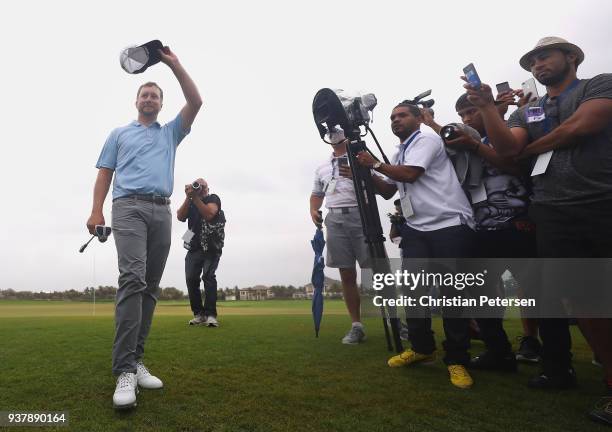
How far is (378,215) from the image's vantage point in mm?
3691

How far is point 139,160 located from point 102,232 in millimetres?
572

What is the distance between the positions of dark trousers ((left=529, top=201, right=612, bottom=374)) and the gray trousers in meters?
2.61

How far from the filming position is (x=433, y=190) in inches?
124

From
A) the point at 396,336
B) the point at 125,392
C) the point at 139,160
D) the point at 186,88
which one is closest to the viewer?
the point at 125,392

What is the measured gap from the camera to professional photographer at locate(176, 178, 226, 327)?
21.3 ft

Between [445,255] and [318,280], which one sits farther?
[318,280]

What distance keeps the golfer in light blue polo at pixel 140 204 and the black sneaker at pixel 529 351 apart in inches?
122

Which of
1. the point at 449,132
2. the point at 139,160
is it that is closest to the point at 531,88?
the point at 449,132

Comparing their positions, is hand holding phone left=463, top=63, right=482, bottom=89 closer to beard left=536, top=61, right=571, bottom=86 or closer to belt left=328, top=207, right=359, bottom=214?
beard left=536, top=61, right=571, bottom=86

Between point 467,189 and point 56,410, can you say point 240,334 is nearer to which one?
point 56,410

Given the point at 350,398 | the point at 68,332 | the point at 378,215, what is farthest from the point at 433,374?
the point at 68,332

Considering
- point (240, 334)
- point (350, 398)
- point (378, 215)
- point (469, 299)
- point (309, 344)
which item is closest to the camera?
point (350, 398)

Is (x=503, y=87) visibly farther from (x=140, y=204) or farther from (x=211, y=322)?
(x=211, y=322)

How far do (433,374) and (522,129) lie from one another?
192cm
